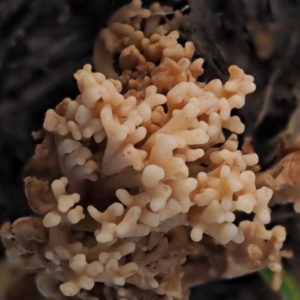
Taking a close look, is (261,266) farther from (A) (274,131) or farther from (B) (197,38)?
(B) (197,38)

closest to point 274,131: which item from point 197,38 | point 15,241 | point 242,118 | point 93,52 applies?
point 242,118

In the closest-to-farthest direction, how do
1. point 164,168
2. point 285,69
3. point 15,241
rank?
point 164,168 < point 15,241 < point 285,69

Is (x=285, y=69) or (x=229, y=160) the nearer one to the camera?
(x=229, y=160)

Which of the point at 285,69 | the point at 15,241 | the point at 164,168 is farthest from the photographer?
the point at 285,69

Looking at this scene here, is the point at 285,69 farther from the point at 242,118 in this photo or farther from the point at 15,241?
the point at 15,241

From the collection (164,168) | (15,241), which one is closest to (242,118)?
(164,168)

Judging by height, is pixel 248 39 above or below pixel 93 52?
below

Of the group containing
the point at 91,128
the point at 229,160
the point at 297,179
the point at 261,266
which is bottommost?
the point at 261,266
